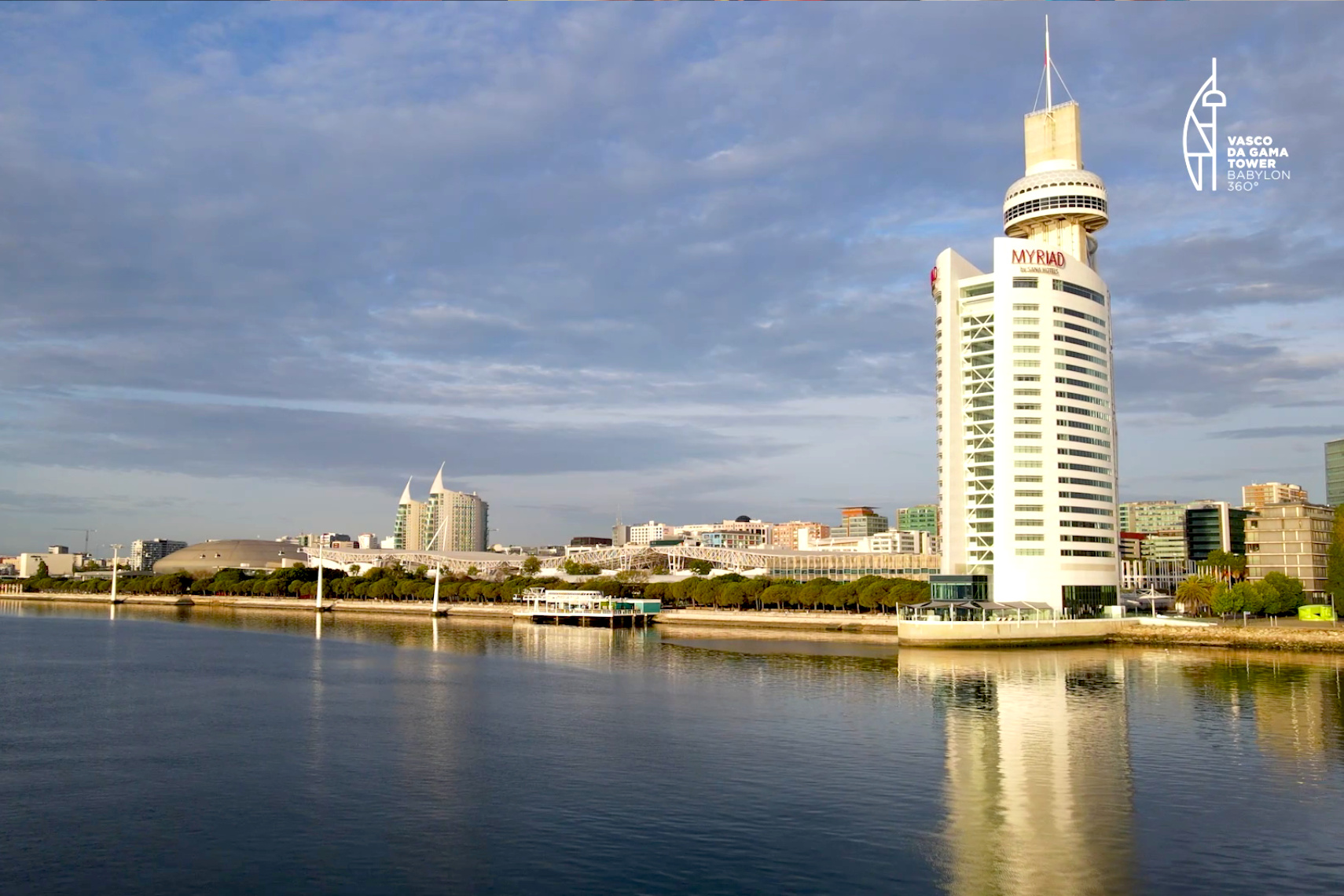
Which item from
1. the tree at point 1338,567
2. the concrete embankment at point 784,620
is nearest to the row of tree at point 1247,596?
the tree at point 1338,567

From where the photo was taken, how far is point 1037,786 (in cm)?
4381

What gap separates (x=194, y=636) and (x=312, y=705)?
77331 mm

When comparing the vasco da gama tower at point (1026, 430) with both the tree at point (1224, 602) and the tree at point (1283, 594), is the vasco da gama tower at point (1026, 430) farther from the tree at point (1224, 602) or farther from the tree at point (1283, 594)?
the tree at point (1283, 594)

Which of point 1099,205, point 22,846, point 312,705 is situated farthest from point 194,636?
point 1099,205

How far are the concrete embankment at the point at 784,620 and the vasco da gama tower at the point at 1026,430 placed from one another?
10845mm

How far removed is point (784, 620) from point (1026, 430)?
48.1m

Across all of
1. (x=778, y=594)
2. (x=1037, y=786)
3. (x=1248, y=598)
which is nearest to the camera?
(x=1037, y=786)

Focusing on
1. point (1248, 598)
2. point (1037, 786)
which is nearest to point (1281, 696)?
point (1037, 786)

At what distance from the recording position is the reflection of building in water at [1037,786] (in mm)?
32188

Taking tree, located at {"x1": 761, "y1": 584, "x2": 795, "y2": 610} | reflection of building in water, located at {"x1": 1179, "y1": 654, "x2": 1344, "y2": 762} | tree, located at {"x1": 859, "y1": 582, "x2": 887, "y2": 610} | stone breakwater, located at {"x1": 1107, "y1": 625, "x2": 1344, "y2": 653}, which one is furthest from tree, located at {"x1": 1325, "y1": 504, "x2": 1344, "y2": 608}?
tree, located at {"x1": 761, "y1": 584, "x2": 795, "y2": 610}

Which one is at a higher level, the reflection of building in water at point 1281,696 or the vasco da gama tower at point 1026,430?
the vasco da gama tower at point 1026,430

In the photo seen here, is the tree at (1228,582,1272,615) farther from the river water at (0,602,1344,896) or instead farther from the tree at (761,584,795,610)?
the tree at (761,584,795,610)

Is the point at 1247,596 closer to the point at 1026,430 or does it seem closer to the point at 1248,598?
the point at 1248,598

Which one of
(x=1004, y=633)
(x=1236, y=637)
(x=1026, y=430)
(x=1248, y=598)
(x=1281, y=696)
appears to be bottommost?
(x=1281, y=696)
